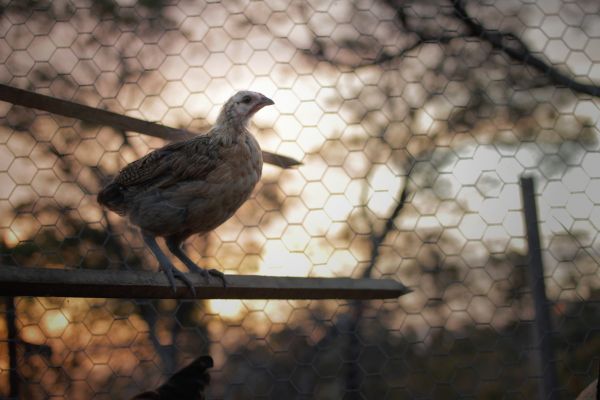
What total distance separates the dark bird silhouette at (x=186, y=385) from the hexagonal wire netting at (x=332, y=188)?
51 cm

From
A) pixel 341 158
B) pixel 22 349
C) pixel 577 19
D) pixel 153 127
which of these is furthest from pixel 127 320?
pixel 577 19

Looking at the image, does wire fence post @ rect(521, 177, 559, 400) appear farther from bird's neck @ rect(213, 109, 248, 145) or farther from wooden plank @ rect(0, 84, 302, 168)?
wooden plank @ rect(0, 84, 302, 168)

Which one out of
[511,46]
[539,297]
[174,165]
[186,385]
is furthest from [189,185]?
[511,46]

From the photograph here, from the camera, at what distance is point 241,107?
7.00 ft

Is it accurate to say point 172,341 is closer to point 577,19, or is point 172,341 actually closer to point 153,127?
point 153,127

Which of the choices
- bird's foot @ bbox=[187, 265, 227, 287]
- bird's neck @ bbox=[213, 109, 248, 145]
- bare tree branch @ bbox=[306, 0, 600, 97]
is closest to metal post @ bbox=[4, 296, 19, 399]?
bird's foot @ bbox=[187, 265, 227, 287]

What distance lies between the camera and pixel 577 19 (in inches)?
108

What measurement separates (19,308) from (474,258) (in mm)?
1484

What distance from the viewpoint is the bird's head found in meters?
2.11

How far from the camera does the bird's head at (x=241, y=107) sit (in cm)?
211

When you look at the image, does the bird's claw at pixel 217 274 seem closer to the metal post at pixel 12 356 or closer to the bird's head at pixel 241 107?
the bird's head at pixel 241 107

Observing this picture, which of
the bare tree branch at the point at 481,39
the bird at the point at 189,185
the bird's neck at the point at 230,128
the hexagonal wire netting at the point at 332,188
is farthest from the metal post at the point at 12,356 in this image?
the bare tree branch at the point at 481,39

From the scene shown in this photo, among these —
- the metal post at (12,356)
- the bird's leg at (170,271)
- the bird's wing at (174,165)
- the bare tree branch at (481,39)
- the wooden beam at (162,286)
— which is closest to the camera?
the wooden beam at (162,286)

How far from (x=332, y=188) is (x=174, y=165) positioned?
2.34 ft
